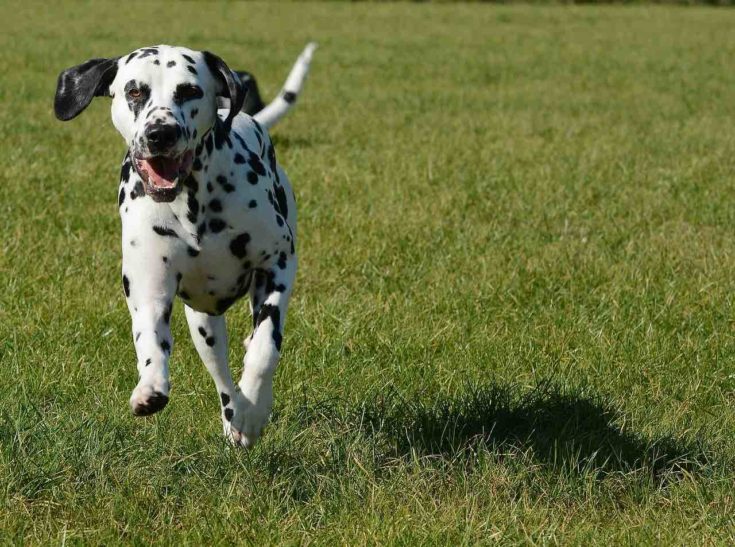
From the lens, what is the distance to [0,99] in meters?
14.7

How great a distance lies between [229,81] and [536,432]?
183 cm

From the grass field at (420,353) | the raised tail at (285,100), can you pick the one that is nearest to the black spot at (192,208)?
the grass field at (420,353)

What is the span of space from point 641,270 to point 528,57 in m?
17.2

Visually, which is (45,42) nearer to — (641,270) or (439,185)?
(439,185)

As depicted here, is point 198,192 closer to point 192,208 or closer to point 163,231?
point 192,208

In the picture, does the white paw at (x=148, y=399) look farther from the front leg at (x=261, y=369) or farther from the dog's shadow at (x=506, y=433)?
the dog's shadow at (x=506, y=433)

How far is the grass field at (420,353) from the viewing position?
13.6ft

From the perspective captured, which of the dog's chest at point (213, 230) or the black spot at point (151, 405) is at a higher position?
the dog's chest at point (213, 230)

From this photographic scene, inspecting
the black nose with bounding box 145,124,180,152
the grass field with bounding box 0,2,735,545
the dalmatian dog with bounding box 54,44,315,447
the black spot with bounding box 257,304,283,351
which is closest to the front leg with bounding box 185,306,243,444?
the dalmatian dog with bounding box 54,44,315,447

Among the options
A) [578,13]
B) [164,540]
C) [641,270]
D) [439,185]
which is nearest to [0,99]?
[439,185]

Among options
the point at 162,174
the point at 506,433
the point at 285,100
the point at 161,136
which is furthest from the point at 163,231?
the point at 285,100

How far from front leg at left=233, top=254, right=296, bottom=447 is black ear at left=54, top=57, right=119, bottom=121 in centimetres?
99

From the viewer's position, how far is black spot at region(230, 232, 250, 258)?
4.52 m

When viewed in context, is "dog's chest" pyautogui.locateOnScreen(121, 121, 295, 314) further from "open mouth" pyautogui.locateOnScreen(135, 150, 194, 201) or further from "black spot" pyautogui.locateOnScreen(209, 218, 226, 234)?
"open mouth" pyautogui.locateOnScreen(135, 150, 194, 201)
